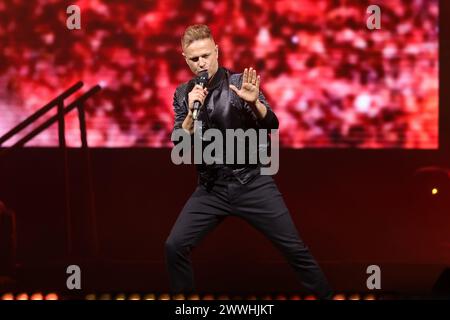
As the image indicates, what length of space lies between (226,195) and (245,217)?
14 centimetres

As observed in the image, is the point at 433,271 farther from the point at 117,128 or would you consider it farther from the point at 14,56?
the point at 14,56

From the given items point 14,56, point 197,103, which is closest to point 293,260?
point 197,103

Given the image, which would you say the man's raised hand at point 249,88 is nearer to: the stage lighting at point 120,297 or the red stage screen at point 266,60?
the stage lighting at point 120,297

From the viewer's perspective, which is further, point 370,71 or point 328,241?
point 328,241

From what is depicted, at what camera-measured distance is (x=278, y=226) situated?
3721mm

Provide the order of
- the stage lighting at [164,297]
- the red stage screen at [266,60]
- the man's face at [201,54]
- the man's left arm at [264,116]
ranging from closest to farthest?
1. the stage lighting at [164,297]
2. the man's left arm at [264,116]
3. the man's face at [201,54]
4. the red stage screen at [266,60]

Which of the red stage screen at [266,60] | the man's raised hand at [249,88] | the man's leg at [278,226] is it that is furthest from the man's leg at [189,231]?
the red stage screen at [266,60]

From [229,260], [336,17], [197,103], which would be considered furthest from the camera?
[229,260]

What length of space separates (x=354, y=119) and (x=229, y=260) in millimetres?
1464

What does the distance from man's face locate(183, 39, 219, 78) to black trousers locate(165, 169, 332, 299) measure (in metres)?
0.56

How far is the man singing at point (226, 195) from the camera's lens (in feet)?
12.1

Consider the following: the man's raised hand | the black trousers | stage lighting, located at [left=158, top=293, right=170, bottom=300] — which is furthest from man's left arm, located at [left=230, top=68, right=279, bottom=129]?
stage lighting, located at [left=158, top=293, right=170, bottom=300]

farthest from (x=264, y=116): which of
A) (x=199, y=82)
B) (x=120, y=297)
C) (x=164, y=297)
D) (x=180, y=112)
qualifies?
(x=120, y=297)

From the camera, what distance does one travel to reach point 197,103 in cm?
352
